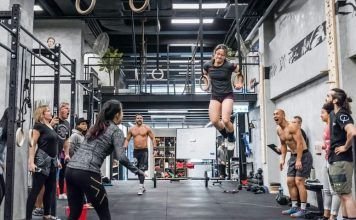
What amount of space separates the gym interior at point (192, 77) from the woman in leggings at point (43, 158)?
225 millimetres

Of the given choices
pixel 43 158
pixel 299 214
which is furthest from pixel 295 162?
pixel 43 158

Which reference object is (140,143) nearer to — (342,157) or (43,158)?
(43,158)

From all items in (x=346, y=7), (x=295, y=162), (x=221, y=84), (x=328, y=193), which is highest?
(x=346, y=7)

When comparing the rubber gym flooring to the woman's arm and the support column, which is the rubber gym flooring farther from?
the support column

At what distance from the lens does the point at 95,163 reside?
263cm

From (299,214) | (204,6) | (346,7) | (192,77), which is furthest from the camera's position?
(192,77)

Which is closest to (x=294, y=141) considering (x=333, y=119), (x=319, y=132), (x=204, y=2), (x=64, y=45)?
(x=319, y=132)

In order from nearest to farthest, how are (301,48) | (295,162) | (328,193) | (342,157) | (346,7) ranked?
1. (342,157)
2. (328,193)
3. (346,7)
4. (295,162)
5. (301,48)

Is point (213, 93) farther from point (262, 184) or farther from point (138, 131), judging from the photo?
point (262, 184)

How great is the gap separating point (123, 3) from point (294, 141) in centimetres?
516

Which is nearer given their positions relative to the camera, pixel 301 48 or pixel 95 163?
pixel 95 163

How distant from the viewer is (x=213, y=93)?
4.17 m

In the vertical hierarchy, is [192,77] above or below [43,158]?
above

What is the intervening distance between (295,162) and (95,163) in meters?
3.56
